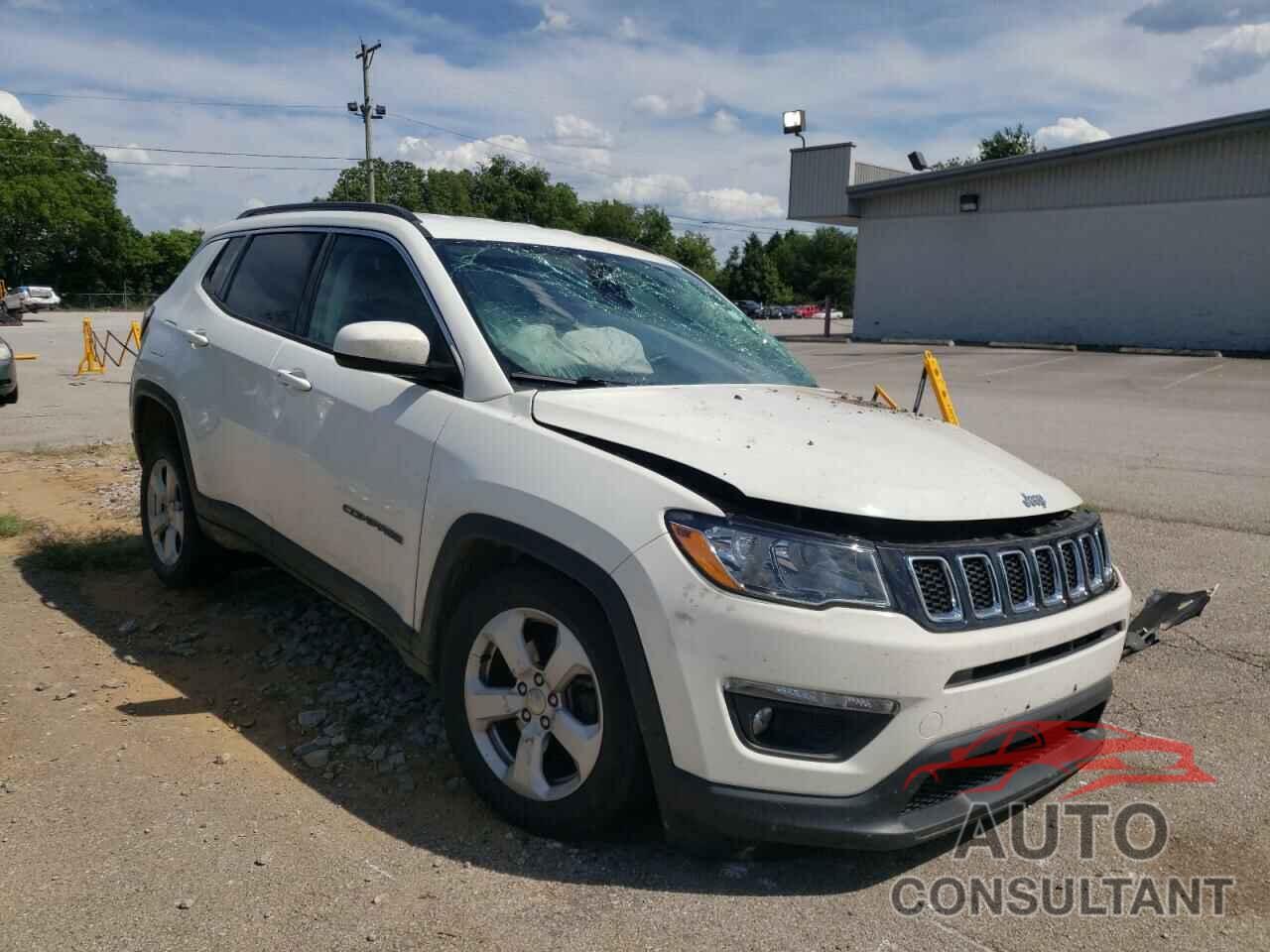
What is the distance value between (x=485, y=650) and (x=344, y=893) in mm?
724

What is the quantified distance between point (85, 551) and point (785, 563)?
4.69 meters

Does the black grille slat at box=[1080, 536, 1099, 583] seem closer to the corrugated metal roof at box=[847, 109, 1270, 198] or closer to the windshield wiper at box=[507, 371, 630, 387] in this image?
the windshield wiper at box=[507, 371, 630, 387]

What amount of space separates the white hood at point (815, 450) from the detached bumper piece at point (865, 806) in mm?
550

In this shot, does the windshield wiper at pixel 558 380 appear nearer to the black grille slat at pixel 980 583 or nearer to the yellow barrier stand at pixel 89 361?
the black grille slat at pixel 980 583

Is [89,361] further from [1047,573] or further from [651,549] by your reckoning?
[1047,573]

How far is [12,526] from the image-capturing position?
6266 millimetres

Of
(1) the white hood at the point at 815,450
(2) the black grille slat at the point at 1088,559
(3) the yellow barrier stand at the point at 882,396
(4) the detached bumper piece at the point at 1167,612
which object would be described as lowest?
(4) the detached bumper piece at the point at 1167,612

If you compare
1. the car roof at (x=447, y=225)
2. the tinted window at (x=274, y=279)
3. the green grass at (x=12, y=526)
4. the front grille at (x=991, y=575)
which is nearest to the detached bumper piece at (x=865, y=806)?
the front grille at (x=991, y=575)

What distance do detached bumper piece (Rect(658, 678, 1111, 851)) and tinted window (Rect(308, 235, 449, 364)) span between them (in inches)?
64.2

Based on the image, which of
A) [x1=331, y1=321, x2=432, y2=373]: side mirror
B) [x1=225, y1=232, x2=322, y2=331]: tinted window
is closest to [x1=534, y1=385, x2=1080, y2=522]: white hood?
[x1=331, y1=321, x2=432, y2=373]: side mirror

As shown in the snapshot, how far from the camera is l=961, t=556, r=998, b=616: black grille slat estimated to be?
2533mm

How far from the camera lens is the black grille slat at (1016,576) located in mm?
2621

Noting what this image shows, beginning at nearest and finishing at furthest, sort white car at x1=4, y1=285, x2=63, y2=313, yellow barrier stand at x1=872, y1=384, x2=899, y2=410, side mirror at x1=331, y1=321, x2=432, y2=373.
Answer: side mirror at x1=331, y1=321, x2=432, y2=373, yellow barrier stand at x1=872, y1=384, x2=899, y2=410, white car at x1=4, y1=285, x2=63, y2=313

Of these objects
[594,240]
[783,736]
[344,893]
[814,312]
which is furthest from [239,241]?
[814,312]
